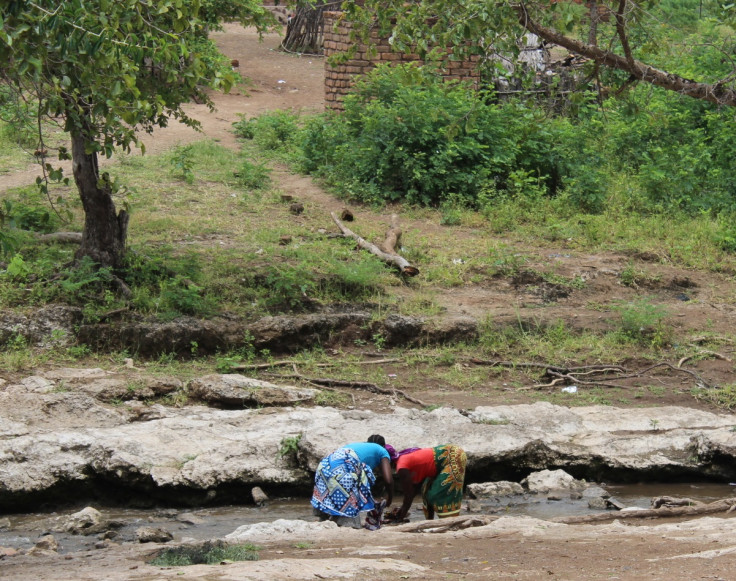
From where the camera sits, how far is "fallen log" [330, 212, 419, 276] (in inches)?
382

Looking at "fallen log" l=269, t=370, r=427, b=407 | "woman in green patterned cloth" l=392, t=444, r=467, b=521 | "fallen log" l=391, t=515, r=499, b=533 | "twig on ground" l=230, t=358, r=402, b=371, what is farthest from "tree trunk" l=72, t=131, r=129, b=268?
"fallen log" l=391, t=515, r=499, b=533

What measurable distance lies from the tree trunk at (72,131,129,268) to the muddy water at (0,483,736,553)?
3232mm

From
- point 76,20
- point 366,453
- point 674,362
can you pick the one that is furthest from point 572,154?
point 76,20

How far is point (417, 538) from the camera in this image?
525cm

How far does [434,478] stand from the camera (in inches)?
238

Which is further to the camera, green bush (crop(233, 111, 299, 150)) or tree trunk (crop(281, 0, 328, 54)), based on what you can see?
tree trunk (crop(281, 0, 328, 54))

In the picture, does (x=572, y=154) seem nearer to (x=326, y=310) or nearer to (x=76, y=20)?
(x=326, y=310)

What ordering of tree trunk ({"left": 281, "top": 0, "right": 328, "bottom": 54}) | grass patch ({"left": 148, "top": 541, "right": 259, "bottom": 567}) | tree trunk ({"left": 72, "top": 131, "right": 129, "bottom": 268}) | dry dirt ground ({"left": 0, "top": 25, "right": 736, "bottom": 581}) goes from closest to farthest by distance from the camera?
1. dry dirt ground ({"left": 0, "top": 25, "right": 736, "bottom": 581})
2. grass patch ({"left": 148, "top": 541, "right": 259, "bottom": 567})
3. tree trunk ({"left": 72, "top": 131, "right": 129, "bottom": 268})
4. tree trunk ({"left": 281, "top": 0, "right": 328, "bottom": 54})

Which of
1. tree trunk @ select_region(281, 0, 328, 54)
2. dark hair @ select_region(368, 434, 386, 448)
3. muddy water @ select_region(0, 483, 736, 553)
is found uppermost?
tree trunk @ select_region(281, 0, 328, 54)

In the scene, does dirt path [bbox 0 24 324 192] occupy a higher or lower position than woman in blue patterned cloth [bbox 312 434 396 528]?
higher

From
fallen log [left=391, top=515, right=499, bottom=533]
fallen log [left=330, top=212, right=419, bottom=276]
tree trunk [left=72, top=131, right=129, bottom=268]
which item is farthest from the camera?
fallen log [left=330, top=212, right=419, bottom=276]

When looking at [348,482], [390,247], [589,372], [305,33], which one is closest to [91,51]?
[348,482]

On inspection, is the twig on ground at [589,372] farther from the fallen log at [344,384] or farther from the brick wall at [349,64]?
the brick wall at [349,64]

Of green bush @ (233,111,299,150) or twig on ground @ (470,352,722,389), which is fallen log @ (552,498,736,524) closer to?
twig on ground @ (470,352,722,389)
